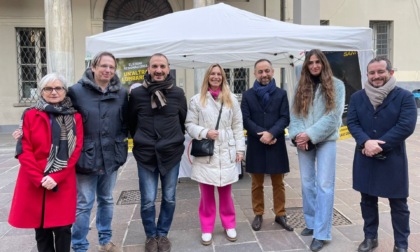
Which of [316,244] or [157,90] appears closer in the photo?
[157,90]

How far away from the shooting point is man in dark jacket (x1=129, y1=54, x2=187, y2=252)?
10.8 feet

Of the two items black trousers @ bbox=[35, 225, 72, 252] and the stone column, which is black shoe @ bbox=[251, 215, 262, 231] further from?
the stone column

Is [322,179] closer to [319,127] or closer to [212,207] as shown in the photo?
[319,127]

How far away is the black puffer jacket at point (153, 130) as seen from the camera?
10.8 ft

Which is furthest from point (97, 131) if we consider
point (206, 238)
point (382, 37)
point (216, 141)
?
point (382, 37)

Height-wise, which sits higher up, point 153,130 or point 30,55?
point 30,55

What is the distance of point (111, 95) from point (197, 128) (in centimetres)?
87

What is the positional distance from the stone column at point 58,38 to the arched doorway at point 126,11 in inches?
110

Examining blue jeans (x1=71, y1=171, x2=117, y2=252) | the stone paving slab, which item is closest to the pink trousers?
the stone paving slab

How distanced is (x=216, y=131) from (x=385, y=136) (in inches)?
58.4

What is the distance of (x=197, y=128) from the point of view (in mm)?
3521

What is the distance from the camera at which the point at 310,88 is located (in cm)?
356

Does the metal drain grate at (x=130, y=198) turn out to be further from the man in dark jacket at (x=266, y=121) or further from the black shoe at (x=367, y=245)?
the black shoe at (x=367, y=245)

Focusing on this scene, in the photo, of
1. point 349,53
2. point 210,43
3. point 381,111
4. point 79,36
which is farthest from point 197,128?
point 79,36
